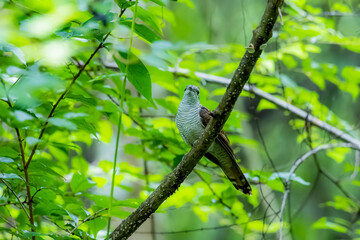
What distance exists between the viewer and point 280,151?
628 centimetres

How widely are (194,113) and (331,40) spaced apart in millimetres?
1352

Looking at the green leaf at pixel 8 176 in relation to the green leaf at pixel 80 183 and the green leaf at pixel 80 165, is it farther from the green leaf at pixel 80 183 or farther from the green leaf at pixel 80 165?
the green leaf at pixel 80 165

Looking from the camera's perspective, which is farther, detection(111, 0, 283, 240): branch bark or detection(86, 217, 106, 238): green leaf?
detection(86, 217, 106, 238): green leaf

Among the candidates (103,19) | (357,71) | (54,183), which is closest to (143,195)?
(54,183)

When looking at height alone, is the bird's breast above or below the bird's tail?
above

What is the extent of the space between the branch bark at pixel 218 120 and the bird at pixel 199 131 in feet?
2.48

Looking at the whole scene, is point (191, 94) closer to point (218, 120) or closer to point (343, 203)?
point (218, 120)

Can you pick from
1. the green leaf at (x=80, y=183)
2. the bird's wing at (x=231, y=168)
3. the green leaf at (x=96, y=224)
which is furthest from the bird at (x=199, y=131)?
the green leaf at (x=96, y=224)

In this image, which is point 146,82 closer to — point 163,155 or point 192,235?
point 163,155

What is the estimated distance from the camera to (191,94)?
2516 millimetres

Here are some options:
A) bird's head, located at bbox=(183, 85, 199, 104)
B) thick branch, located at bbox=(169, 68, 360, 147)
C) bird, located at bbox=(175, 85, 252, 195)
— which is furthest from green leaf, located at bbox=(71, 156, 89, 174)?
thick branch, located at bbox=(169, 68, 360, 147)

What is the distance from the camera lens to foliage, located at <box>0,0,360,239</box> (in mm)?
1143

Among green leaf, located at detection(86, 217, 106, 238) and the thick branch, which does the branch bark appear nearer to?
green leaf, located at detection(86, 217, 106, 238)

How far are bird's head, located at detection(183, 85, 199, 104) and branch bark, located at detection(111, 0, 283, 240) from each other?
32.5 inches
